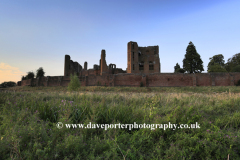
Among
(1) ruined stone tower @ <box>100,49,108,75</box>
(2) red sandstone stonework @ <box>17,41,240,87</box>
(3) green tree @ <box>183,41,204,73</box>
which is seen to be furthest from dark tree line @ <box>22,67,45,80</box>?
(3) green tree @ <box>183,41,204,73</box>

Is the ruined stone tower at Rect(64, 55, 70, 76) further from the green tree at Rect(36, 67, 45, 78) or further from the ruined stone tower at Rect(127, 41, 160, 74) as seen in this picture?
the ruined stone tower at Rect(127, 41, 160, 74)

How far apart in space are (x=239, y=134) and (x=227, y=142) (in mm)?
518

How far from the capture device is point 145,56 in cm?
4597

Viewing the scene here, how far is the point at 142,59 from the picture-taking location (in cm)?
4600

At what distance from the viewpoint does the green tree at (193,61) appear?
40.0 meters

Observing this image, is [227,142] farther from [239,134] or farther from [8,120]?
[8,120]

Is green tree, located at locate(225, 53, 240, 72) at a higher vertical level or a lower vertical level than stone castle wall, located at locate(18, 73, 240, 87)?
higher

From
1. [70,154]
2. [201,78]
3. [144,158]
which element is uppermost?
[201,78]

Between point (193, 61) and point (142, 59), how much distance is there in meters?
15.7

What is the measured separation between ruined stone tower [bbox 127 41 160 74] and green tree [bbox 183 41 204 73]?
29.1 ft

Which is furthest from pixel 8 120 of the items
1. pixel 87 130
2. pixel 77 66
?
pixel 77 66

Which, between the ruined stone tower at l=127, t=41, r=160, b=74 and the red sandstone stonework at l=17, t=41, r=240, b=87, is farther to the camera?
the ruined stone tower at l=127, t=41, r=160, b=74

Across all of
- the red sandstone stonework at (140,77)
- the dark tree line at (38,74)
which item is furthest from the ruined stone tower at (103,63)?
the dark tree line at (38,74)

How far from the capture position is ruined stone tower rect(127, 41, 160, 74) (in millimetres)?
44000
